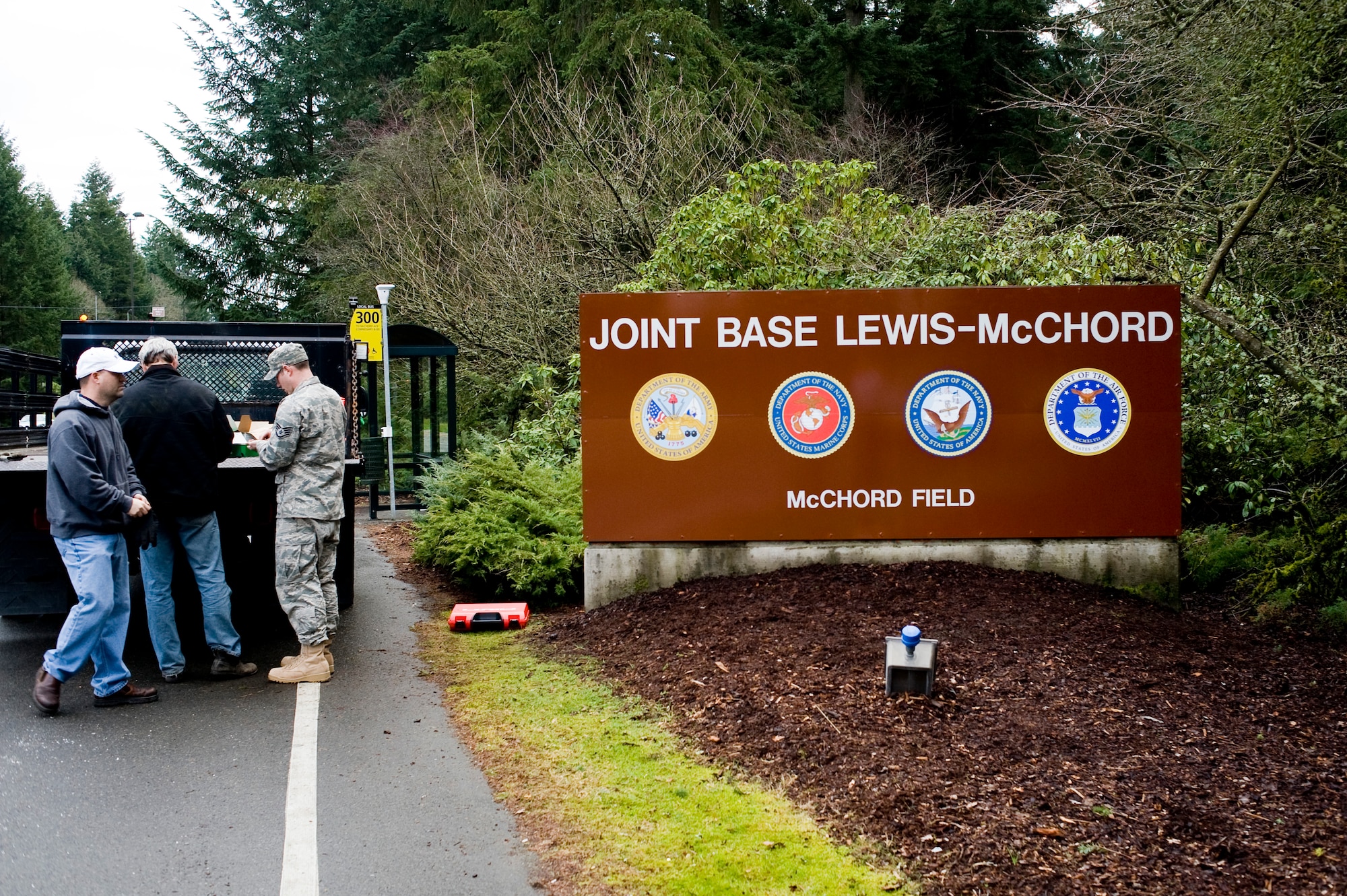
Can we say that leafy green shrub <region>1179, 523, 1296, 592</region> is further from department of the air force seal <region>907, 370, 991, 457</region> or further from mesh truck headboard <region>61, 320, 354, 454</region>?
mesh truck headboard <region>61, 320, 354, 454</region>

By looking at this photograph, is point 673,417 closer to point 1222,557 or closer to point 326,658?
point 326,658

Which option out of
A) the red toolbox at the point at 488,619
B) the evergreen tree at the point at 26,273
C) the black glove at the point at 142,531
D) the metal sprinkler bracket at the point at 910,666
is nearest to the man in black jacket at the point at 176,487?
the black glove at the point at 142,531

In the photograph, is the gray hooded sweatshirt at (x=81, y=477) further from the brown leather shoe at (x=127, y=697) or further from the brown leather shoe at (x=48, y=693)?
the brown leather shoe at (x=127, y=697)

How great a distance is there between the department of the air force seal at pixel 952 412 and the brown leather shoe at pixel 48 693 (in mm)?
5672

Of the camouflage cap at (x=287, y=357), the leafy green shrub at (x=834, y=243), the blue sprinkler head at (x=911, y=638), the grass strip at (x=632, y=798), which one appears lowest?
the grass strip at (x=632, y=798)

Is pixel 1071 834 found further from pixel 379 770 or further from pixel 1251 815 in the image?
pixel 379 770

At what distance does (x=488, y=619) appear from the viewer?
8.58 meters

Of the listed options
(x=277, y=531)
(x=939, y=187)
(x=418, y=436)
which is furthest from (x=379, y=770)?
(x=939, y=187)

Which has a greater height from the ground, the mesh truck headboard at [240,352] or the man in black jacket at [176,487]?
the mesh truck headboard at [240,352]

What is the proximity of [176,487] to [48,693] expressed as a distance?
4.42 feet

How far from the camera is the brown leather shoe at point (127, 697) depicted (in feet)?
21.6

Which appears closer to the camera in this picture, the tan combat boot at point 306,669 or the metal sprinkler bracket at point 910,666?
the metal sprinkler bracket at point 910,666

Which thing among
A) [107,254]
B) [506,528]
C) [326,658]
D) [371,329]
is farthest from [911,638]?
[107,254]

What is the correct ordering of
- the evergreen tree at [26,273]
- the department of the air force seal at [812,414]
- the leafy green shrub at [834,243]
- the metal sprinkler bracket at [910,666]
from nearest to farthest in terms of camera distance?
the metal sprinkler bracket at [910,666], the department of the air force seal at [812,414], the leafy green shrub at [834,243], the evergreen tree at [26,273]
